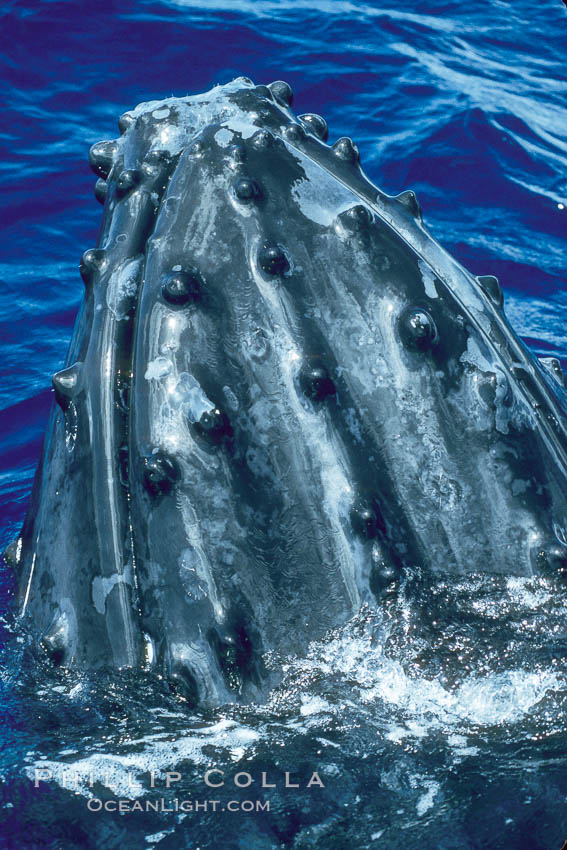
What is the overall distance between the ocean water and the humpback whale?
172mm

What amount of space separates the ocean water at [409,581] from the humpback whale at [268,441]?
0.56ft

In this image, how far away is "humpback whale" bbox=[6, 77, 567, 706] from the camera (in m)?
3.74

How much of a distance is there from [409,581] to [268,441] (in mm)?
707

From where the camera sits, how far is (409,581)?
12.4 feet

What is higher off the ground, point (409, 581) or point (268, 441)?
point (268, 441)

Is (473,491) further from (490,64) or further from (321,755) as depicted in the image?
(490,64)

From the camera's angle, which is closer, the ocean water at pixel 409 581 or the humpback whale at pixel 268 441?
the ocean water at pixel 409 581

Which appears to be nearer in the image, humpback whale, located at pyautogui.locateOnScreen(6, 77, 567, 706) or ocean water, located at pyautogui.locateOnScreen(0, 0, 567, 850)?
ocean water, located at pyautogui.locateOnScreen(0, 0, 567, 850)

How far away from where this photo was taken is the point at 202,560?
12.2 feet

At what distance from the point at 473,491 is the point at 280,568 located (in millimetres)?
749

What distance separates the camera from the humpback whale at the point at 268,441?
3740mm

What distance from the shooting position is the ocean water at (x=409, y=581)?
11.5 ft

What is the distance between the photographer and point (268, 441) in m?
3.81

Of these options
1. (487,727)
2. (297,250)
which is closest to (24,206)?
(297,250)
